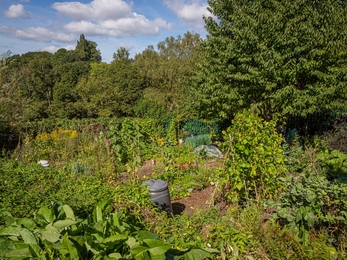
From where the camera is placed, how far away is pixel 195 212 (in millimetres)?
3584

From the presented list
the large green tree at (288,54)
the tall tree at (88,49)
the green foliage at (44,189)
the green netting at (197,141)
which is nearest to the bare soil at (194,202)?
the green foliage at (44,189)

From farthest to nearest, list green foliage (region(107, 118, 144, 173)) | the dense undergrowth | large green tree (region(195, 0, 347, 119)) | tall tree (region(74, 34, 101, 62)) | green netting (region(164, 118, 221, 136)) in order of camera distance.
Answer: tall tree (region(74, 34, 101, 62)) < green netting (region(164, 118, 221, 136)) < large green tree (region(195, 0, 347, 119)) < green foliage (region(107, 118, 144, 173)) < the dense undergrowth

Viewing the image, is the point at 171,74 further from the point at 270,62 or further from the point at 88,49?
the point at 88,49

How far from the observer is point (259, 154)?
383 centimetres

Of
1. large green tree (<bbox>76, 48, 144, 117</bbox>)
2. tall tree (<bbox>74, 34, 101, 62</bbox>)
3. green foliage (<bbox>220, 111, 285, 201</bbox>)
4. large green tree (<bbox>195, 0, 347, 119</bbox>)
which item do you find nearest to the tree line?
large green tree (<bbox>195, 0, 347, 119</bbox>)

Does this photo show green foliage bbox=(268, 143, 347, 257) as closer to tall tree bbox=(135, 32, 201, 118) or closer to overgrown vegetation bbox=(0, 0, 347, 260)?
overgrown vegetation bbox=(0, 0, 347, 260)

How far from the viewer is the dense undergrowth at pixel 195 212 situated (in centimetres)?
140

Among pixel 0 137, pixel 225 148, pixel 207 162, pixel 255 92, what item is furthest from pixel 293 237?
pixel 0 137

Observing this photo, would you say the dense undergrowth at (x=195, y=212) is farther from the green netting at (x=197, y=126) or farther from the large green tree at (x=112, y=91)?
the large green tree at (x=112, y=91)

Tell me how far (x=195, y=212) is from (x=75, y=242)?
8.02 ft

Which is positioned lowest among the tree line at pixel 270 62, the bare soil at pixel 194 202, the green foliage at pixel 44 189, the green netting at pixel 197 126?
the bare soil at pixel 194 202

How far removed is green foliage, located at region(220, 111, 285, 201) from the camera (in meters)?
3.76

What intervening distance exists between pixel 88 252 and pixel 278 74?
21.1 feet

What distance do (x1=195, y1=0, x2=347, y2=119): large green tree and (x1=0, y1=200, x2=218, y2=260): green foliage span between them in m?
5.75
